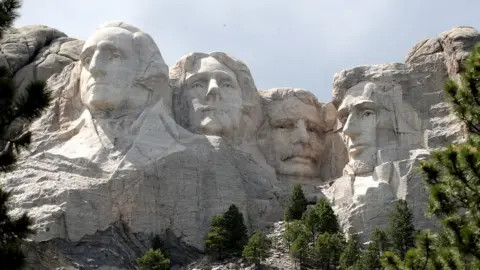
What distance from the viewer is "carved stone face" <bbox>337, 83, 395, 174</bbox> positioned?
114 feet

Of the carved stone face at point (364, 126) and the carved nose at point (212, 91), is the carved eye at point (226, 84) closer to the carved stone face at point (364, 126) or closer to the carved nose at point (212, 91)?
the carved nose at point (212, 91)

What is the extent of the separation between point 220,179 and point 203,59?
155 inches

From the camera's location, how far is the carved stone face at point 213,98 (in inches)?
1389

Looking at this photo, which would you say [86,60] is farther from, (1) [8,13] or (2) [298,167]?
(1) [8,13]

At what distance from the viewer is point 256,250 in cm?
3056

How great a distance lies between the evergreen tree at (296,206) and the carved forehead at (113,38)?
5.21 m

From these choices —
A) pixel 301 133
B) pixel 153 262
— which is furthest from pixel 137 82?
pixel 153 262

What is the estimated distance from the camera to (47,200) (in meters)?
32.0

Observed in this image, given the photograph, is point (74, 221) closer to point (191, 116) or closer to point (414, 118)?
point (191, 116)

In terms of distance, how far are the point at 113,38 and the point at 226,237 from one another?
6.04m

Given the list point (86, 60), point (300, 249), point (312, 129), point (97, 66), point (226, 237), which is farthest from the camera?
point (312, 129)

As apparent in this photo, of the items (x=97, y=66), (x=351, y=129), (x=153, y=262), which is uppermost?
(x=97, y=66)

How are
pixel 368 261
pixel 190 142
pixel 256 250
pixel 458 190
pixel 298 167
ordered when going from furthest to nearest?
pixel 298 167 < pixel 190 142 < pixel 256 250 < pixel 368 261 < pixel 458 190

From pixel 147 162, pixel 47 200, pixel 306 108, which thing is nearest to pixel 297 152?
pixel 306 108
